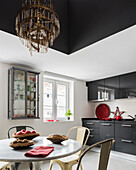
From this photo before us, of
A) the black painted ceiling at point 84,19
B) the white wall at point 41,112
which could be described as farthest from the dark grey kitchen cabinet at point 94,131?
the black painted ceiling at point 84,19

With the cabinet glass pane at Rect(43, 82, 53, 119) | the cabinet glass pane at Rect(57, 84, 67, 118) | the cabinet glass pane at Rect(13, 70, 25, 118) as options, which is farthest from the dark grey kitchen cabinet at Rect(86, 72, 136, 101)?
the cabinet glass pane at Rect(13, 70, 25, 118)

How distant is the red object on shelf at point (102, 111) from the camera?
519 centimetres

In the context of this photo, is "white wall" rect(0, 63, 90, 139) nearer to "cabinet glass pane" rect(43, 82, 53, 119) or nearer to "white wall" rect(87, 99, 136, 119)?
"cabinet glass pane" rect(43, 82, 53, 119)

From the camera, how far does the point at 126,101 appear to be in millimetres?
4750

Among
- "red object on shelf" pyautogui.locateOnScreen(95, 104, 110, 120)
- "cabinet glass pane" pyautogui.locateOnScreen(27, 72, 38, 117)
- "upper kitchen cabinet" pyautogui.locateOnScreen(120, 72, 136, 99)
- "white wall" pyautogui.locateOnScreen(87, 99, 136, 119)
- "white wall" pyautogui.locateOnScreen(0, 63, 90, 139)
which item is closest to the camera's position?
"white wall" pyautogui.locateOnScreen(0, 63, 90, 139)

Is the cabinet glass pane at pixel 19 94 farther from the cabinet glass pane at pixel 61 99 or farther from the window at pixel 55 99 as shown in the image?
the cabinet glass pane at pixel 61 99

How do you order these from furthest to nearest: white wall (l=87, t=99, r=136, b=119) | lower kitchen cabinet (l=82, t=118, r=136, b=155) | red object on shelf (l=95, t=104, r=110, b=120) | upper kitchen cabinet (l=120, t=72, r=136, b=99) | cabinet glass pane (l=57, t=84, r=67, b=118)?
red object on shelf (l=95, t=104, r=110, b=120)
cabinet glass pane (l=57, t=84, r=67, b=118)
white wall (l=87, t=99, r=136, b=119)
upper kitchen cabinet (l=120, t=72, r=136, b=99)
lower kitchen cabinet (l=82, t=118, r=136, b=155)

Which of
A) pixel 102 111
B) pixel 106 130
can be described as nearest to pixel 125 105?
pixel 102 111

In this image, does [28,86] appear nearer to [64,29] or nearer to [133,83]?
[64,29]

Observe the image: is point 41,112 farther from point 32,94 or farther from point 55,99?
point 55,99

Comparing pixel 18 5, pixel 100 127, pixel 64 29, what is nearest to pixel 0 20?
pixel 18 5

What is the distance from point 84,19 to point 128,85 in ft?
7.53

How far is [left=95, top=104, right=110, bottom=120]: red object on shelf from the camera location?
5.19 meters

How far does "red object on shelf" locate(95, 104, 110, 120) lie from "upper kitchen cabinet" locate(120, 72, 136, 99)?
89 cm
